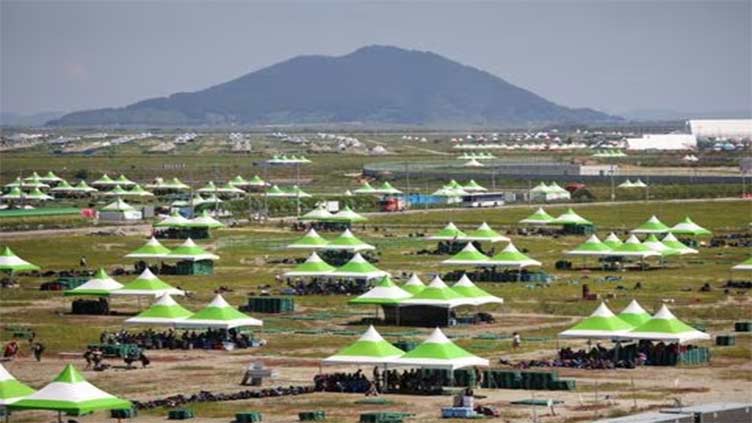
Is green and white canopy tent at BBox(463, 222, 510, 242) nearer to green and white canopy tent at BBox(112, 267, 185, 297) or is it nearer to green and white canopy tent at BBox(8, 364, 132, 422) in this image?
green and white canopy tent at BBox(112, 267, 185, 297)

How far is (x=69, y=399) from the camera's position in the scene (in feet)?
161

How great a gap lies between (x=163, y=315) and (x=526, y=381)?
56.3 ft

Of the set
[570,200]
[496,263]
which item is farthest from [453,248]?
[570,200]

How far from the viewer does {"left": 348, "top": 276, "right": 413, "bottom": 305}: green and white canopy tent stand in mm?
77625

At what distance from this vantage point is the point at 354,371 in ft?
205

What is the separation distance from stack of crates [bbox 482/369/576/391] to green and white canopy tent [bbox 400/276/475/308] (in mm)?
16610

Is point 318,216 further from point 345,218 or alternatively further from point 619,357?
point 619,357

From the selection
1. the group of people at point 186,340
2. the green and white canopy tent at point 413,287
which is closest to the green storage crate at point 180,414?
the group of people at point 186,340

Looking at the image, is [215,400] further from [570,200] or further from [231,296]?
[570,200]

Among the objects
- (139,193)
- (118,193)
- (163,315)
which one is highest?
(163,315)

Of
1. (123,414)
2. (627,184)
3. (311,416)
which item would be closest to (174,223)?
(627,184)

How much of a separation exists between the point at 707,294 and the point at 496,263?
1146cm

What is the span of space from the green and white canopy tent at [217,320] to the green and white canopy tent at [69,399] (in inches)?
773

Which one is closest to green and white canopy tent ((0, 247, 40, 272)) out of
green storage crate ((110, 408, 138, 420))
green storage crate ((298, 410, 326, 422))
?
green storage crate ((110, 408, 138, 420))
